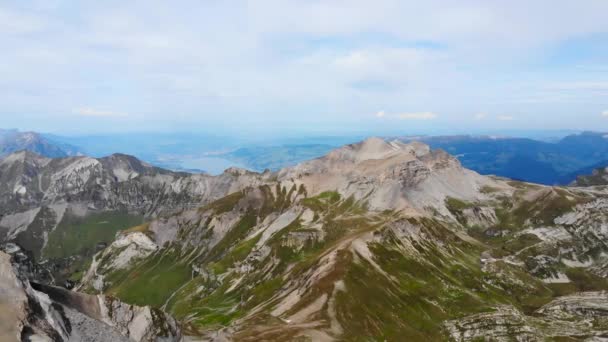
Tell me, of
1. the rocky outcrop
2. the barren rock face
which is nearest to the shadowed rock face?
the barren rock face

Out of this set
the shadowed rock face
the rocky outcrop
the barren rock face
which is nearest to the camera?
the barren rock face

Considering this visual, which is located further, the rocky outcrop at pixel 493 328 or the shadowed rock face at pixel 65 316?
the rocky outcrop at pixel 493 328

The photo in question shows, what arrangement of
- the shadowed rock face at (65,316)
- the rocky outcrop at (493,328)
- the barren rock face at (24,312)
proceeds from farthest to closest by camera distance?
1. the rocky outcrop at (493,328)
2. the shadowed rock face at (65,316)
3. the barren rock face at (24,312)

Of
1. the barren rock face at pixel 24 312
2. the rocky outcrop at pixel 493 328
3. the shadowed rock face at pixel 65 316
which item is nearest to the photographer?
the barren rock face at pixel 24 312

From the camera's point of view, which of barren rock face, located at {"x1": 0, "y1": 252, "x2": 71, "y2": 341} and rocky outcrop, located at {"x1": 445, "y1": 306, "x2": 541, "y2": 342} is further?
rocky outcrop, located at {"x1": 445, "y1": 306, "x2": 541, "y2": 342}

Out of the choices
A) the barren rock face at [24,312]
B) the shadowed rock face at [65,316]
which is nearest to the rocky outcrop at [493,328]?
the shadowed rock face at [65,316]

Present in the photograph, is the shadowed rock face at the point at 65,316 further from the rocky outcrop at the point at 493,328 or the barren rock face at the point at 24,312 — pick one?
the rocky outcrop at the point at 493,328

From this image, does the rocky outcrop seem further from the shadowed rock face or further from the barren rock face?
the barren rock face

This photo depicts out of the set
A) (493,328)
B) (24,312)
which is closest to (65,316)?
(24,312)

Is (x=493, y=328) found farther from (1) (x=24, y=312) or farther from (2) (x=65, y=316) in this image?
(1) (x=24, y=312)

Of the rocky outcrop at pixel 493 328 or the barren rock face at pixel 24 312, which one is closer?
the barren rock face at pixel 24 312

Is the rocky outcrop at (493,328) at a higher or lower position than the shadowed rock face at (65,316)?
lower
